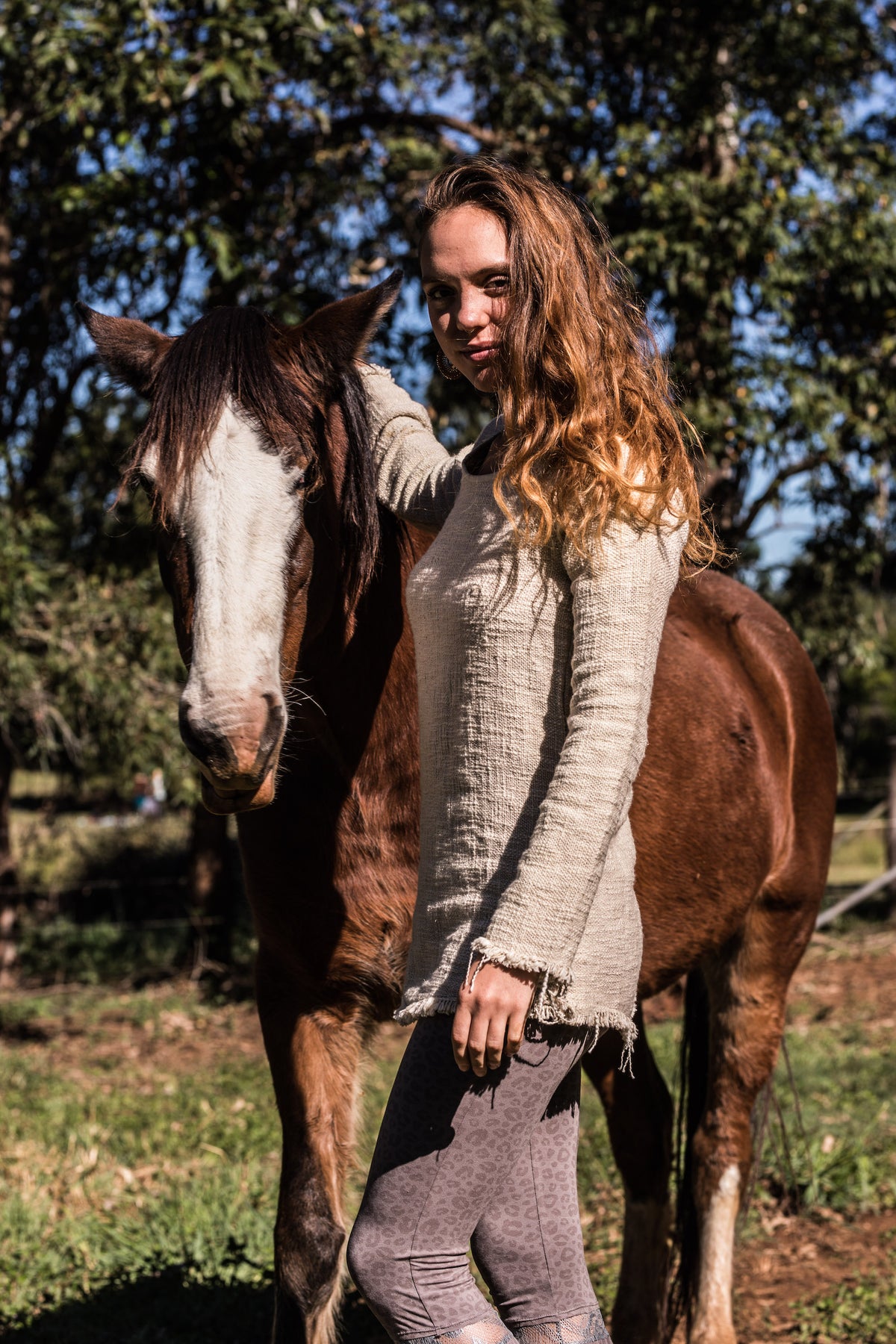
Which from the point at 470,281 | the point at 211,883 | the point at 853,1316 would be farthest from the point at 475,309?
the point at 211,883

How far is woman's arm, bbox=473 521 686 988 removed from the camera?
1.40 metres

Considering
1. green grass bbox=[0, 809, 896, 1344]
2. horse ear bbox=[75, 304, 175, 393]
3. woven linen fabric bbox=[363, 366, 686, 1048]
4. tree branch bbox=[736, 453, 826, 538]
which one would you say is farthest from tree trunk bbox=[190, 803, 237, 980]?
woven linen fabric bbox=[363, 366, 686, 1048]

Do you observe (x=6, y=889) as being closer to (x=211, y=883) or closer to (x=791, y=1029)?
(x=211, y=883)

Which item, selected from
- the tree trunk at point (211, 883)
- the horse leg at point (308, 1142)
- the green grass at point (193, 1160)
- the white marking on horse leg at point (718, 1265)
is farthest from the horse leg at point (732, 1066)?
the tree trunk at point (211, 883)

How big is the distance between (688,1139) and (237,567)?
2413mm

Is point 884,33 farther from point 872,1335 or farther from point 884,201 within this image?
point 872,1335

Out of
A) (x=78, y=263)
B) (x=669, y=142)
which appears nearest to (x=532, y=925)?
(x=669, y=142)

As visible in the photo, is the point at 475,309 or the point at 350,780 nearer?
the point at 475,309

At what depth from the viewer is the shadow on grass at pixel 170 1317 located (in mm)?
2826

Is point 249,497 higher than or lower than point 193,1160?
higher

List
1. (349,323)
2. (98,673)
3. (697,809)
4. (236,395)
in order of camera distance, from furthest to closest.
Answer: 1. (98,673)
2. (697,809)
3. (349,323)
4. (236,395)

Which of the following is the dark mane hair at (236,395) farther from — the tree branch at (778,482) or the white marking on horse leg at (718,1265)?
the tree branch at (778,482)

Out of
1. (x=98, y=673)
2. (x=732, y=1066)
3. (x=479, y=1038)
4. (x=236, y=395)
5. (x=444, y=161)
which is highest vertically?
(x=444, y=161)

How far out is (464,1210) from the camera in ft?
4.83
